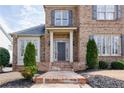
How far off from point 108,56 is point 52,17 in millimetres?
5464

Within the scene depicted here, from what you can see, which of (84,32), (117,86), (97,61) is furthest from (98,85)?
(84,32)

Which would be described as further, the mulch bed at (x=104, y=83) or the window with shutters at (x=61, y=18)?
the window with shutters at (x=61, y=18)

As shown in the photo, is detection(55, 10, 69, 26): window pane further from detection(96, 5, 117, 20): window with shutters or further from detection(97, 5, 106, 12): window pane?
detection(96, 5, 117, 20): window with shutters

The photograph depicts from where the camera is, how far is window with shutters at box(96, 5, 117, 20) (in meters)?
22.6

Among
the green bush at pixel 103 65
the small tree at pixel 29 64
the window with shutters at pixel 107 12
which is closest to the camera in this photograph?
the small tree at pixel 29 64

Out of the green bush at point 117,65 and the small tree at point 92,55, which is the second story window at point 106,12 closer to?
the small tree at point 92,55

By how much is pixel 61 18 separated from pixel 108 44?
454 centimetres

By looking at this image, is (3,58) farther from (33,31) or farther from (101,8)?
(101,8)

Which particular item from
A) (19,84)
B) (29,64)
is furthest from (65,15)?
(19,84)

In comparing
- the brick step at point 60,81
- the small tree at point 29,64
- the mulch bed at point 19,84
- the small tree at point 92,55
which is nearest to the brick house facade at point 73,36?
the small tree at point 92,55

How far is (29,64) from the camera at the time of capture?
16391mm

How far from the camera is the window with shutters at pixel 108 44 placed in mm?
22469

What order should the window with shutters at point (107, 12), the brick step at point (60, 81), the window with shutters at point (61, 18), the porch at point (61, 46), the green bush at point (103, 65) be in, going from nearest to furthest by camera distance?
the brick step at point (60, 81) < the green bush at point (103, 65) < the window with shutters at point (107, 12) < the porch at point (61, 46) < the window with shutters at point (61, 18)

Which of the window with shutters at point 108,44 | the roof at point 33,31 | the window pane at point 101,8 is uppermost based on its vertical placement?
the window pane at point 101,8
